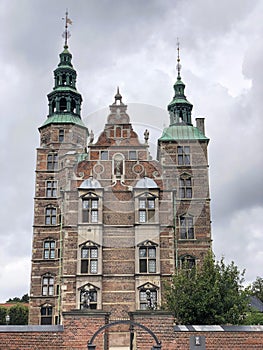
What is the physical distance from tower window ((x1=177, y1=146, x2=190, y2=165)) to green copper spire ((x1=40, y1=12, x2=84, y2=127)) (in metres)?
7.75

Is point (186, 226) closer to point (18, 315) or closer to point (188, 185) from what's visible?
point (188, 185)

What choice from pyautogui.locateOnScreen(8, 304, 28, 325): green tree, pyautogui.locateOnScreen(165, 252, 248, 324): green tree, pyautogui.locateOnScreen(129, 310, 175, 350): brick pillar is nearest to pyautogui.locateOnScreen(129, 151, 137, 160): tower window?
pyautogui.locateOnScreen(165, 252, 248, 324): green tree

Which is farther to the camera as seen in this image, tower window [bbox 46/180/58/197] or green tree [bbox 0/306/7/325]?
green tree [bbox 0/306/7/325]

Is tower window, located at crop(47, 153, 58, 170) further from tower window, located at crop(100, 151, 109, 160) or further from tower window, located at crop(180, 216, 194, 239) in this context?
tower window, located at crop(180, 216, 194, 239)

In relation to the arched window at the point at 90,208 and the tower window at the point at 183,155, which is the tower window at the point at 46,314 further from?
the tower window at the point at 183,155

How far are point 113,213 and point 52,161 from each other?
770 centimetres

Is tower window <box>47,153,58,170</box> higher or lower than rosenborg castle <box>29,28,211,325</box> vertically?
higher

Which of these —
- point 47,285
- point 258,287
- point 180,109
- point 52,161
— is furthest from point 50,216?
point 258,287

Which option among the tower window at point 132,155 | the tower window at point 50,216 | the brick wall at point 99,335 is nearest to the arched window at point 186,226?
the tower window at point 132,155

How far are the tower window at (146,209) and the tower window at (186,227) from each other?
12.4 ft

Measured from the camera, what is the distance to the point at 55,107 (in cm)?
3859

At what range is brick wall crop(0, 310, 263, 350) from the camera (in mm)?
11844

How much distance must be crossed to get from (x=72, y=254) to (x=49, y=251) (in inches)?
161

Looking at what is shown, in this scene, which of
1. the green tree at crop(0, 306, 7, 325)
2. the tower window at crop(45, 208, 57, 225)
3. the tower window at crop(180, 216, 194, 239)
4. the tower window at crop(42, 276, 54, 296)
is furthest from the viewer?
the green tree at crop(0, 306, 7, 325)
